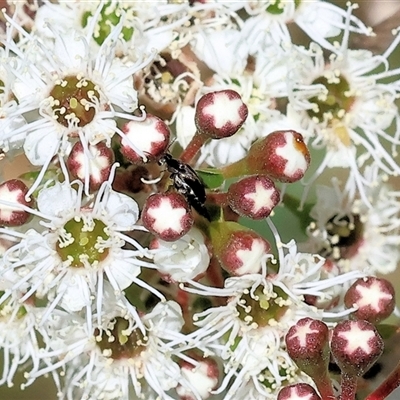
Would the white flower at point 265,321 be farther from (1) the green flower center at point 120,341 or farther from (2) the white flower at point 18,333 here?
(2) the white flower at point 18,333

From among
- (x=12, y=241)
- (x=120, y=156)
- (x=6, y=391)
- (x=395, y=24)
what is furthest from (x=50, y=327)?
(x=395, y=24)

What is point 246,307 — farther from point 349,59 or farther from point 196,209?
point 349,59

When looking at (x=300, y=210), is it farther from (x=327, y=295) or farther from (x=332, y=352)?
(x=332, y=352)

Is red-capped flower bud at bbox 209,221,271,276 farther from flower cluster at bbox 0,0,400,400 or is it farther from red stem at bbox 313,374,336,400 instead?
red stem at bbox 313,374,336,400

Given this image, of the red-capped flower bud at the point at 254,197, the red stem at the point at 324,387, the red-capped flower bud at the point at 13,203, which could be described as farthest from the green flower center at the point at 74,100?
the red stem at the point at 324,387

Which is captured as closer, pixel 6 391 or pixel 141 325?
pixel 141 325

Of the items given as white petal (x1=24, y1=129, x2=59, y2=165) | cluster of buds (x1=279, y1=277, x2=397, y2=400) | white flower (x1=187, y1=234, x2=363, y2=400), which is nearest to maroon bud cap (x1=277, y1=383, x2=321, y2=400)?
cluster of buds (x1=279, y1=277, x2=397, y2=400)
